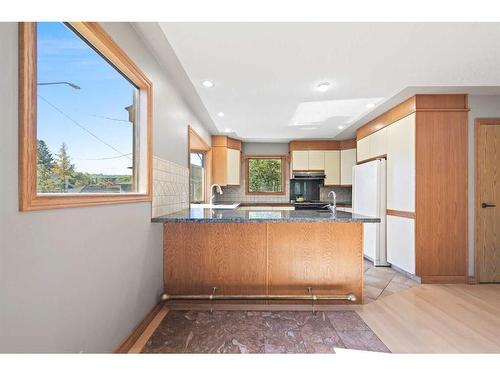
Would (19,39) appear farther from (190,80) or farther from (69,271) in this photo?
(190,80)

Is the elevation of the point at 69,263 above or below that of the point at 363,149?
below

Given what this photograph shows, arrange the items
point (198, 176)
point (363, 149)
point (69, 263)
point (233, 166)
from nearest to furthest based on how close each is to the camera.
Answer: point (69, 263)
point (363, 149)
point (198, 176)
point (233, 166)

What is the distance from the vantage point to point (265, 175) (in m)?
5.87

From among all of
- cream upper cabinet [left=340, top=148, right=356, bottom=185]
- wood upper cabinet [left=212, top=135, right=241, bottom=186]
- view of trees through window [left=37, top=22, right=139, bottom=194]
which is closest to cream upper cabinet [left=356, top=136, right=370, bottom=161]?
cream upper cabinet [left=340, top=148, right=356, bottom=185]

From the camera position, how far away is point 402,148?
3.33 metres

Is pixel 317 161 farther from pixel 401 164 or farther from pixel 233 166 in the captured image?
pixel 401 164

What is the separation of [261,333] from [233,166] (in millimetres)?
3767

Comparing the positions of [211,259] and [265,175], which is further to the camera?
[265,175]

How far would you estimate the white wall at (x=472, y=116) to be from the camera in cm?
308

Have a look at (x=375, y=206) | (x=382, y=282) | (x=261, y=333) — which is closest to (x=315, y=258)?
(x=261, y=333)

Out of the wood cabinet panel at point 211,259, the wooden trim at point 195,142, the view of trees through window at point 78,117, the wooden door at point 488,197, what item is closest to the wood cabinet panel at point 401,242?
the wooden door at point 488,197

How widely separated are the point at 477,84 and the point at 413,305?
2395 millimetres

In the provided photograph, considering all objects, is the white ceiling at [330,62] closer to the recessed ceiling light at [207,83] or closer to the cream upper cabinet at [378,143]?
the recessed ceiling light at [207,83]
